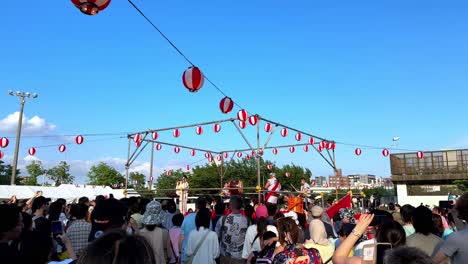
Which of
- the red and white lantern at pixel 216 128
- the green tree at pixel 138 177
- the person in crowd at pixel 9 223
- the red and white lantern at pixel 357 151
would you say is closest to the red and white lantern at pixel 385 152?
the red and white lantern at pixel 357 151

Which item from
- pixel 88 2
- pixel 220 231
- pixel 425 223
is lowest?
pixel 220 231

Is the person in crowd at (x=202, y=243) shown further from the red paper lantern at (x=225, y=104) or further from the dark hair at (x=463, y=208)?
the red paper lantern at (x=225, y=104)

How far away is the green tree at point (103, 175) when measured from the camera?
61188 mm

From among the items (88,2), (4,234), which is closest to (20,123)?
(88,2)

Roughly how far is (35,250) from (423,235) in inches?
144

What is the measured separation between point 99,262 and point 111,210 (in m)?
1.93

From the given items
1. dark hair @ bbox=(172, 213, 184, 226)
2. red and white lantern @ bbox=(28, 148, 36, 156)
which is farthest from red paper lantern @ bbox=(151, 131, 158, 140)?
dark hair @ bbox=(172, 213, 184, 226)

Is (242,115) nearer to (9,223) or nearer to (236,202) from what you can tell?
(236,202)

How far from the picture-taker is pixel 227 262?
5.83 meters

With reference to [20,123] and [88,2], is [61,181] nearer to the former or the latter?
[20,123]

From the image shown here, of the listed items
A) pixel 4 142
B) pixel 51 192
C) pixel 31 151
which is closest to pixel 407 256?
pixel 4 142

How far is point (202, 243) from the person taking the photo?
16.5 feet

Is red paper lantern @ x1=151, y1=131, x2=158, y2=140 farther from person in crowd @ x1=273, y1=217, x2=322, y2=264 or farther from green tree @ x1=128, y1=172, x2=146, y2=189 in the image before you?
green tree @ x1=128, y1=172, x2=146, y2=189

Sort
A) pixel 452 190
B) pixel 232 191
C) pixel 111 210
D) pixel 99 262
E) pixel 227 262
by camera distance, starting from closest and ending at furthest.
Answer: pixel 99 262
pixel 111 210
pixel 227 262
pixel 232 191
pixel 452 190
